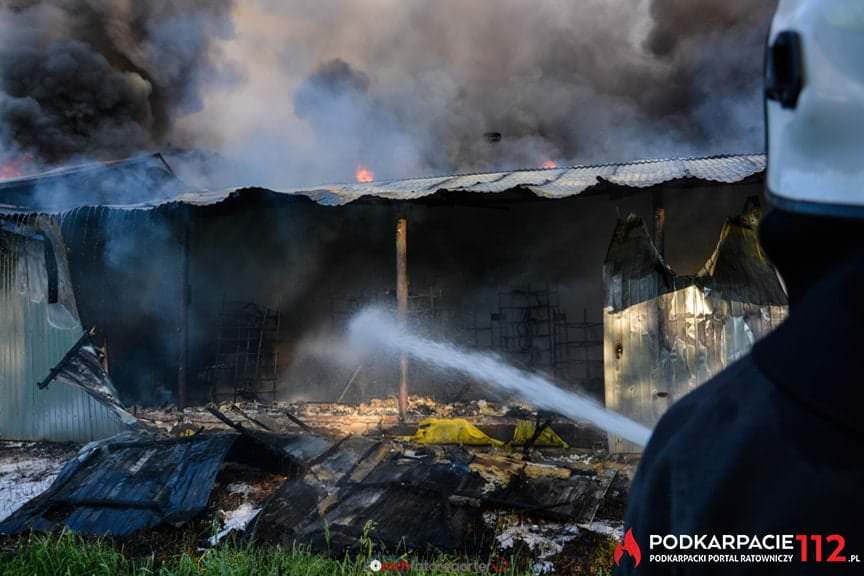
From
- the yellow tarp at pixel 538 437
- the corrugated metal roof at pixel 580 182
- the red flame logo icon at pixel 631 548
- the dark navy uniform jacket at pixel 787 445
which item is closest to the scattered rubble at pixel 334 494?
the yellow tarp at pixel 538 437

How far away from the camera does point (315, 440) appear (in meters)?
7.29

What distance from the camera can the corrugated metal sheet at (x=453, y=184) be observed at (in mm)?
7715

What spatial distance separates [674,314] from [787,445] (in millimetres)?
7764

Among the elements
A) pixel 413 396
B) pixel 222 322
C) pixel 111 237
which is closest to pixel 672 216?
pixel 413 396

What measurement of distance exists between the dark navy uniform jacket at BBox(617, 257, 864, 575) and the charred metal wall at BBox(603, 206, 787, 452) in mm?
7283

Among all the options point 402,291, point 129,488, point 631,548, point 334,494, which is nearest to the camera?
point 631,548

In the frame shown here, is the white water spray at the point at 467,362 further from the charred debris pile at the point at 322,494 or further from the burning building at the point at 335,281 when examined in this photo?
the charred debris pile at the point at 322,494

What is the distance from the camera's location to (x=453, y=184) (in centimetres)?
909

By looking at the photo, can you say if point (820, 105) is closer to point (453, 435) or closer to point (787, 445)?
point (787, 445)

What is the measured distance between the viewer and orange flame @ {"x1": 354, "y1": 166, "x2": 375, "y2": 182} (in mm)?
23069

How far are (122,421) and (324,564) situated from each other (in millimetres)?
6079

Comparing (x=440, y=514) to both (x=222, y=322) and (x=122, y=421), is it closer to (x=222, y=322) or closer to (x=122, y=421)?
(x=122, y=421)

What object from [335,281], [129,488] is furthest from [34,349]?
[335,281]

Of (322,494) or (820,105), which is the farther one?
(322,494)
